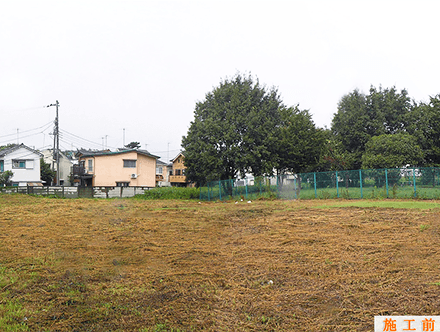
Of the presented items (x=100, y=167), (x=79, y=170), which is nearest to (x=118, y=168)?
(x=100, y=167)

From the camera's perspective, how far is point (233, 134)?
25.4 metres

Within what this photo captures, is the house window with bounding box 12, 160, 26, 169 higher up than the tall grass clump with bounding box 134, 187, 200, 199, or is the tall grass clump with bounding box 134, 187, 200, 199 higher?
the house window with bounding box 12, 160, 26, 169

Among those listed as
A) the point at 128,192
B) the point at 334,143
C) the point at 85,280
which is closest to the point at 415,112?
the point at 334,143

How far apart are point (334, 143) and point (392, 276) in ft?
114

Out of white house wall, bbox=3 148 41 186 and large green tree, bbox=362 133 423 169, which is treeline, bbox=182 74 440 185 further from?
white house wall, bbox=3 148 41 186

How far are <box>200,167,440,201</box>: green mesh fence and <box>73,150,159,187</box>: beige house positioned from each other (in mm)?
14553

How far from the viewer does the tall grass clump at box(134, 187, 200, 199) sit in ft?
92.4

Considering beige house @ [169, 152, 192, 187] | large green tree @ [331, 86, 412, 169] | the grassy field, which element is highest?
large green tree @ [331, 86, 412, 169]

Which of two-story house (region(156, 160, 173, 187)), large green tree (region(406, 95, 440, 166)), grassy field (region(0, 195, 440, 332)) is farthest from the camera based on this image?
two-story house (region(156, 160, 173, 187))

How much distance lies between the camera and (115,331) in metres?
3.34

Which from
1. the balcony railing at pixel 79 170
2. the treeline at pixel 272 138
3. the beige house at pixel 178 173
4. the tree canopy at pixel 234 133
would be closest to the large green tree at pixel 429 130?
the treeline at pixel 272 138

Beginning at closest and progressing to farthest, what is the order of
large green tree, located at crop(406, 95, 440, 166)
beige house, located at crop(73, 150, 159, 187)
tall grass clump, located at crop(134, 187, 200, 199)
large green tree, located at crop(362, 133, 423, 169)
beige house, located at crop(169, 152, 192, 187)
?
large green tree, located at crop(362, 133, 423, 169) < tall grass clump, located at crop(134, 187, 200, 199) < large green tree, located at crop(406, 95, 440, 166) < beige house, located at crop(73, 150, 159, 187) < beige house, located at crop(169, 152, 192, 187)

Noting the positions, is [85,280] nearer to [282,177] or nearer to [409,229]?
[409,229]

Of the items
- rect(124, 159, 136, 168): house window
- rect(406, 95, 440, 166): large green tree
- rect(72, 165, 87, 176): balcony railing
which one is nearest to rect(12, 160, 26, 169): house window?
rect(72, 165, 87, 176): balcony railing
